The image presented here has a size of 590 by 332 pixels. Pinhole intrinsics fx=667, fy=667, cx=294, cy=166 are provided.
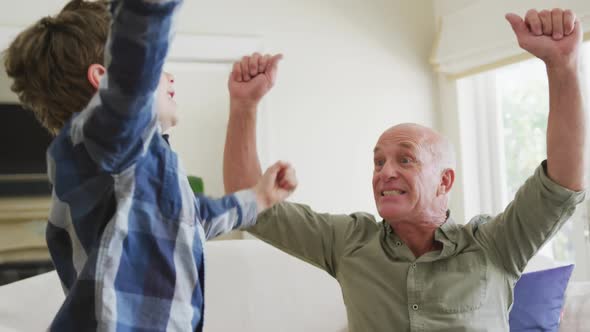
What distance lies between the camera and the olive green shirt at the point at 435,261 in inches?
64.2

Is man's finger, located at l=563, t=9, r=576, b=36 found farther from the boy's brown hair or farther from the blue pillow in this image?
the blue pillow

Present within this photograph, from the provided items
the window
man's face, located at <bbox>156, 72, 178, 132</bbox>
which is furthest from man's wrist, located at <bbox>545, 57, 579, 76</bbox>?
the window

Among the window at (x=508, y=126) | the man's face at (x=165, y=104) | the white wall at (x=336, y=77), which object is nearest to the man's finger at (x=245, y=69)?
the man's face at (x=165, y=104)

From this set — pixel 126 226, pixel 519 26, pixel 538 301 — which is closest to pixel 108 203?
pixel 126 226

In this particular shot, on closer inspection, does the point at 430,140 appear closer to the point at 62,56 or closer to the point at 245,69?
the point at 245,69

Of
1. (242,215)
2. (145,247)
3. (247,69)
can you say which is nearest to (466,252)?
(247,69)

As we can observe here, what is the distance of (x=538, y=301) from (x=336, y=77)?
5.98ft

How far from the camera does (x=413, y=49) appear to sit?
388cm

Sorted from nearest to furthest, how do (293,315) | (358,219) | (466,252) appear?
(466,252), (358,219), (293,315)

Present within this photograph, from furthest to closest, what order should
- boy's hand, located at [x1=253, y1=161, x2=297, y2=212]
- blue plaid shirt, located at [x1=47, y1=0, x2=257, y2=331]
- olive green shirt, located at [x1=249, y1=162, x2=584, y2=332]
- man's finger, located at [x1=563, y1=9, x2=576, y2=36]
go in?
olive green shirt, located at [x1=249, y1=162, x2=584, y2=332] → man's finger, located at [x1=563, y1=9, x2=576, y2=36] → boy's hand, located at [x1=253, y1=161, x2=297, y2=212] → blue plaid shirt, located at [x1=47, y1=0, x2=257, y2=331]

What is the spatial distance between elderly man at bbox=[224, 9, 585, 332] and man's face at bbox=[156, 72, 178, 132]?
35 centimetres

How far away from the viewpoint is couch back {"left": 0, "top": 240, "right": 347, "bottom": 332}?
2.26 m

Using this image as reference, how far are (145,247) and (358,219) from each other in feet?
3.17

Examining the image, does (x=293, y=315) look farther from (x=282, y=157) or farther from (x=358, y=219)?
(x=282, y=157)
